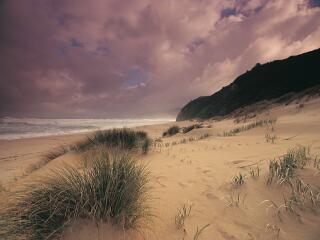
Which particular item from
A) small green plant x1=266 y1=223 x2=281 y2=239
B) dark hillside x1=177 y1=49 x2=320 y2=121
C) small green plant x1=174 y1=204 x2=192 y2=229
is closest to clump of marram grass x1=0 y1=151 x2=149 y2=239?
small green plant x1=174 y1=204 x2=192 y2=229

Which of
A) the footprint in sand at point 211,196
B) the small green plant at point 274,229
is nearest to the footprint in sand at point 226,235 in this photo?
the small green plant at point 274,229

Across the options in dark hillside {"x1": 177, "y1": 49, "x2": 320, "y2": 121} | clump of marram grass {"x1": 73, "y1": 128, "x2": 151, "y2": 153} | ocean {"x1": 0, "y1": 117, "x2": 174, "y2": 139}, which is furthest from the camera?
dark hillside {"x1": 177, "y1": 49, "x2": 320, "y2": 121}

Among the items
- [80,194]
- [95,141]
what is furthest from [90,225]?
[95,141]

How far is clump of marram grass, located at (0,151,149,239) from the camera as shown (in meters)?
1.67

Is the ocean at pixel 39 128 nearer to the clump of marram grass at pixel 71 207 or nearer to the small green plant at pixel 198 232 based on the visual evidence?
the clump of marram grass at pixel 71 207

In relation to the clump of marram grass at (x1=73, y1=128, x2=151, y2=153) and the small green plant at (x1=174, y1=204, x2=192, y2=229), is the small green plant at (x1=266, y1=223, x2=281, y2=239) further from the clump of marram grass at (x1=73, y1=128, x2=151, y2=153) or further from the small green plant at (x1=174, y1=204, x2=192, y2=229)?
the clump of marram grass at (x1=73, y1=128, x2=151, y2=153)

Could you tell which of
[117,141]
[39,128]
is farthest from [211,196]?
[39,128]

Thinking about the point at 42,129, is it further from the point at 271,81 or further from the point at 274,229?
the point at 271,81

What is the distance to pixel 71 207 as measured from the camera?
1.76 meters

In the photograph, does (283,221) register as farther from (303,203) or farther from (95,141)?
(95,141)

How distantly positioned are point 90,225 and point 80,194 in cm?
31

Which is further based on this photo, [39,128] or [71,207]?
[39,128]

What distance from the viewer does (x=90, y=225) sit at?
171cm

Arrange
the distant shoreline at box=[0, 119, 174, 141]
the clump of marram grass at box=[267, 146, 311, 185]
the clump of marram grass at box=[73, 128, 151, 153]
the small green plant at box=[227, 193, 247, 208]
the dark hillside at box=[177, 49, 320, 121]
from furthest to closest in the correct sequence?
the dark hillside at box=[177, 49, 320, 121]
the distant shoreline at box=[0, 119, 174, 141]
the clump of marram grass at box=[73, 128, 151, 153]
the clump of marram grass at box=[267, 146, 311, 185]
the small green plant at box=[227, 193, 247, 208]
